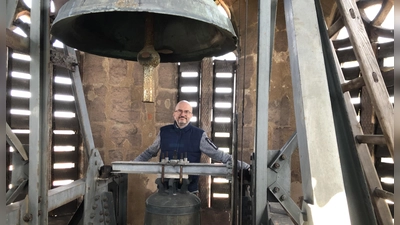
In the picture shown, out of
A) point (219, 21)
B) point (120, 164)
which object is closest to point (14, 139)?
point (120, 164)

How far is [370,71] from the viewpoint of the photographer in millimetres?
1524

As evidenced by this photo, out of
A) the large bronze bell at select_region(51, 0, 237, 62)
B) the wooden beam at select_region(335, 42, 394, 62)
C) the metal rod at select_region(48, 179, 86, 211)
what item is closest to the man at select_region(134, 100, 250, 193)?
the metal rod at select_region(48, 179, 86, 211)

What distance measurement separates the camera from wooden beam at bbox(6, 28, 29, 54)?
4.47 ft

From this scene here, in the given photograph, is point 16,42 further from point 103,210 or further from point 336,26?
point 336,26

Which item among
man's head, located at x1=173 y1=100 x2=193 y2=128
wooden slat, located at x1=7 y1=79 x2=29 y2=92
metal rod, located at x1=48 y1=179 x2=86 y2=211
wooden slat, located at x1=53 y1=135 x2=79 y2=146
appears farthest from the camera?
wooden slat, located at x1=53 y1=135 x2=79 y2=146

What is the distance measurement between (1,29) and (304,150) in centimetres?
83

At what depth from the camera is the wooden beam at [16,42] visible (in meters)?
1.36

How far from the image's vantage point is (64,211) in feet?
11.3

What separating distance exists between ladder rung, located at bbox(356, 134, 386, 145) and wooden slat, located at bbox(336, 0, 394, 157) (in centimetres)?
6

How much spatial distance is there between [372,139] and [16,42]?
1.74m

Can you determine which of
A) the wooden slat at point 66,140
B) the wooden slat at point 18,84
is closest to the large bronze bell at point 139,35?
the wooden slat at point 18,84

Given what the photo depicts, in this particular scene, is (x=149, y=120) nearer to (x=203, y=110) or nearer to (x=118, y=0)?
(x=203, y=110)

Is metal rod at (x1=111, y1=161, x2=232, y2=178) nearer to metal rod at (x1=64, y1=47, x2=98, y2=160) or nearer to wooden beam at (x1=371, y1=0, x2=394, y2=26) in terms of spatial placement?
metal rod at (x1=64, y1=47, x2=98, y2=160)

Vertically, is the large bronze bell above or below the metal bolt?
above
